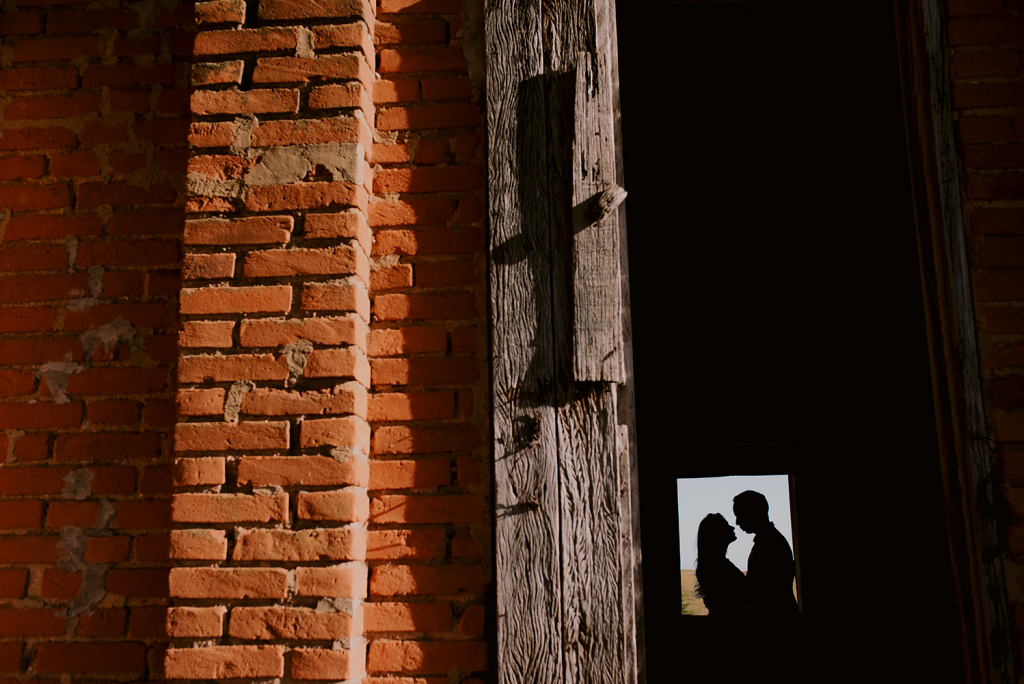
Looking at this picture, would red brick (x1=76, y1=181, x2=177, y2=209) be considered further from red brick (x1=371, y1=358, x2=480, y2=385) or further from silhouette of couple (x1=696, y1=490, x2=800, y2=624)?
silhouette of couple (x1=696, y1=490, x2=800, y2=624)

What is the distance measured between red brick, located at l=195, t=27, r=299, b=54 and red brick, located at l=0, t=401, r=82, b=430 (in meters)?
1.04

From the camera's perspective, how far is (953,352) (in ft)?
5.73

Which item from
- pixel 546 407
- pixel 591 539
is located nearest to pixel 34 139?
pixel 546 407

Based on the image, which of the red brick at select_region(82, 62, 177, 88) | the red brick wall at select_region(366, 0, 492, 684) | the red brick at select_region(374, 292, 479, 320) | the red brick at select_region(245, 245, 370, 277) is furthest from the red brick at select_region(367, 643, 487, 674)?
the red brick at select_region(82, 62, 177, 88)

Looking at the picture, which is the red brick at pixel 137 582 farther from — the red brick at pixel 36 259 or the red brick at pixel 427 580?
the red brick at pixel 36 259

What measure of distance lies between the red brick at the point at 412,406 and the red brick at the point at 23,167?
4.11ft

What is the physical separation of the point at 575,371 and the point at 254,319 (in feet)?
2.65

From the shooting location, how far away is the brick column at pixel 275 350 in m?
1.62

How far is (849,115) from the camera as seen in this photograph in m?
3.54

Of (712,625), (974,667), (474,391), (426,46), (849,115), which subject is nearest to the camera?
(974,667)

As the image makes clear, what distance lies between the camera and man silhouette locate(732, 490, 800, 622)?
374 centimetres

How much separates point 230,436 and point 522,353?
74 cm

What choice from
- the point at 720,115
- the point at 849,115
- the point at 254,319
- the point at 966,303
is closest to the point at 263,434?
the point at 254,319

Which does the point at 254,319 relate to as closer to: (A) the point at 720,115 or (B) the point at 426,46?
(B) the point at 426,46
